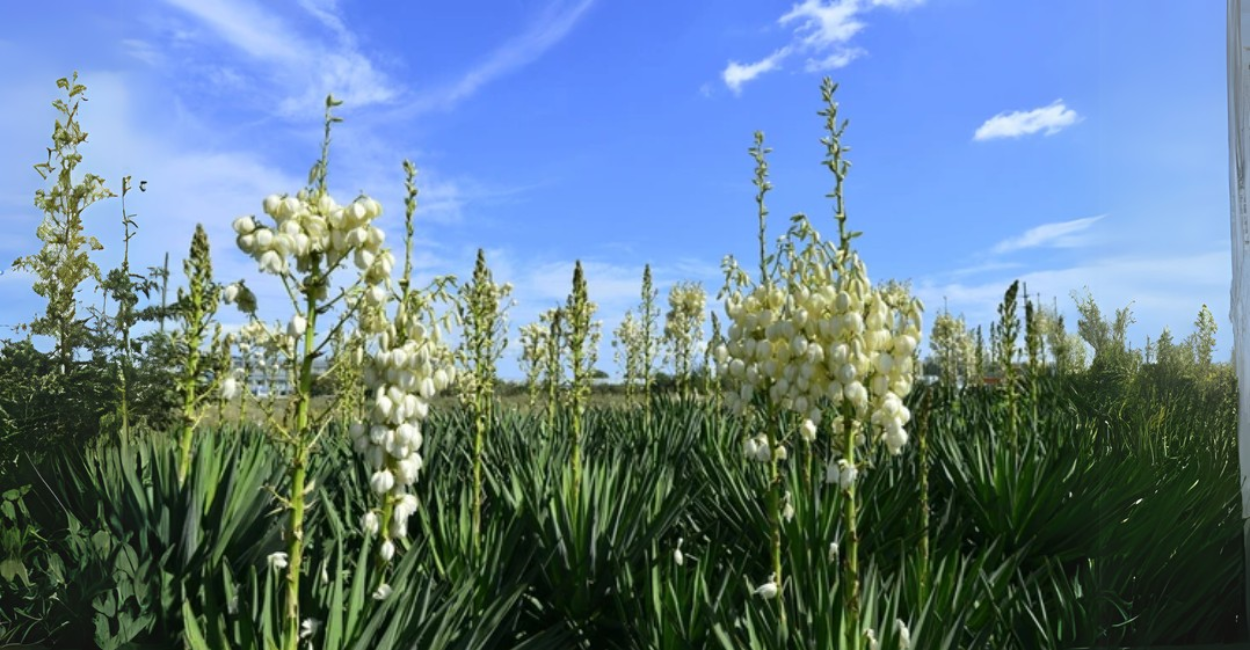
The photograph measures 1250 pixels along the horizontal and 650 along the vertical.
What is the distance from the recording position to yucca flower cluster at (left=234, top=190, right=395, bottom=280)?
1990mm

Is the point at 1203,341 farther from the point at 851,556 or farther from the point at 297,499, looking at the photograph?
the point at 297,499

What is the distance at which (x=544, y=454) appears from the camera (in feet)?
13.8

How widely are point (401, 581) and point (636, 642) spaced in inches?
29.6

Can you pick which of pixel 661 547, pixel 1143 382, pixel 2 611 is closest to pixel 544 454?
pixel 661 547

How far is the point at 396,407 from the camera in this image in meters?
2.08

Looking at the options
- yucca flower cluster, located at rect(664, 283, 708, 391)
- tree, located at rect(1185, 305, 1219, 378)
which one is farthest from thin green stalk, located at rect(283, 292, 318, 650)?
yucca flower cluster, located at rect(664, 283, 708, 391)

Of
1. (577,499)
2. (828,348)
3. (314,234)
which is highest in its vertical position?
(314,234)

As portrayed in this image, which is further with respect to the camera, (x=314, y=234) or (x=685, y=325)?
(x=685, y=325)

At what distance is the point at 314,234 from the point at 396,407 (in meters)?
0.45

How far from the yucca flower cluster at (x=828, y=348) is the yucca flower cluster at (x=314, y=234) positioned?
1.06m

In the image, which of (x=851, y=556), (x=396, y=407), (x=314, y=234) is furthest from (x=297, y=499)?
(x=851, y=556)

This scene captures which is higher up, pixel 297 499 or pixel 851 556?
pixel 297 499

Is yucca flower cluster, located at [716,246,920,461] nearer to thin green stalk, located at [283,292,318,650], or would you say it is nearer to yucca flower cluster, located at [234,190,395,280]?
yucca flower cluster, located at [234,190,395,280]

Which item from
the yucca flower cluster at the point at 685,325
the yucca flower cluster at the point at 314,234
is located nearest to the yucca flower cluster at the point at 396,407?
the yucca flower cluster at the point at 314,234
